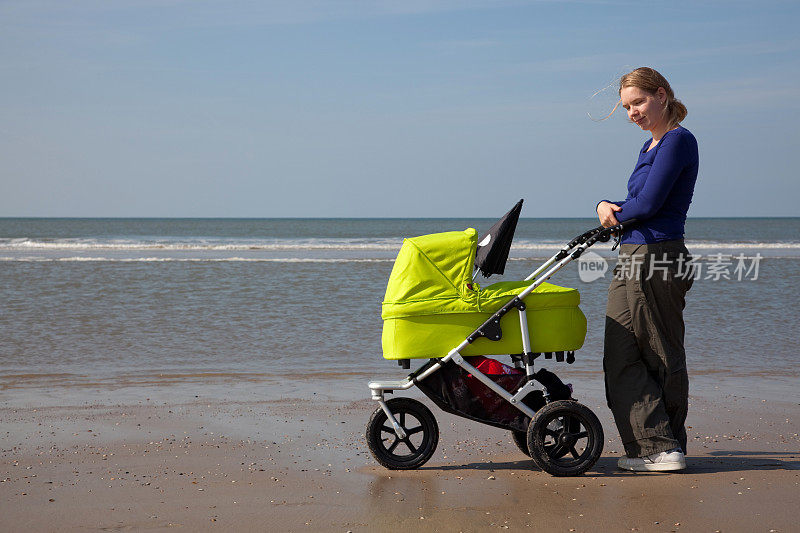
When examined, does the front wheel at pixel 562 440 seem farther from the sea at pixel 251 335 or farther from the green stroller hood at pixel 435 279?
the sea at pixel 251 335

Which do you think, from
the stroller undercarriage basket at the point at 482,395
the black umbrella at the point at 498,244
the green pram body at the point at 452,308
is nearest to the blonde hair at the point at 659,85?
the black umbrella at the point at 498,244

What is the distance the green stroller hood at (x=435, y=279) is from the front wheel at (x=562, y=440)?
0.60m

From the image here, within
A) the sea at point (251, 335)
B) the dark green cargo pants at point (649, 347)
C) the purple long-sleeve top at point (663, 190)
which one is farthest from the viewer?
the sea at point (251, 335)

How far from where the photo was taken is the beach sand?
3.16m

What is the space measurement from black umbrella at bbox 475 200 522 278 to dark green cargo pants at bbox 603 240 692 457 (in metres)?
0.55

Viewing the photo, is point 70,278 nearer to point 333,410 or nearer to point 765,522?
point 333,410

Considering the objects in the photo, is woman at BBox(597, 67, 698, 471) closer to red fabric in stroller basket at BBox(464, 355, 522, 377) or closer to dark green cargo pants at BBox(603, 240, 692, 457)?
dark green cargo pants at BBox(603, 240, 692, 457)

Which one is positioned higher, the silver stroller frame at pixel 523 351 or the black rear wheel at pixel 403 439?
the silver stroller frame at pixel 523 351

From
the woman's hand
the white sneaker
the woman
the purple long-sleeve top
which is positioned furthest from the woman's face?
the white sneaker

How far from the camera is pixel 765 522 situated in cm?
312

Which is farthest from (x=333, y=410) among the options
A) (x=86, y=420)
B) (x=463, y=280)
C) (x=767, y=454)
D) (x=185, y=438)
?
(x=767, y=454)

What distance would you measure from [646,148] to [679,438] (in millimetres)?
1415

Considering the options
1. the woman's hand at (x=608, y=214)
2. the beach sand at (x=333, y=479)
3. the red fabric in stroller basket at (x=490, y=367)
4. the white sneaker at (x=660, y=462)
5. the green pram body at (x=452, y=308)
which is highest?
the woman's hand at (x=608, y=214)

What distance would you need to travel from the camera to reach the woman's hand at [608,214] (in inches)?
150
